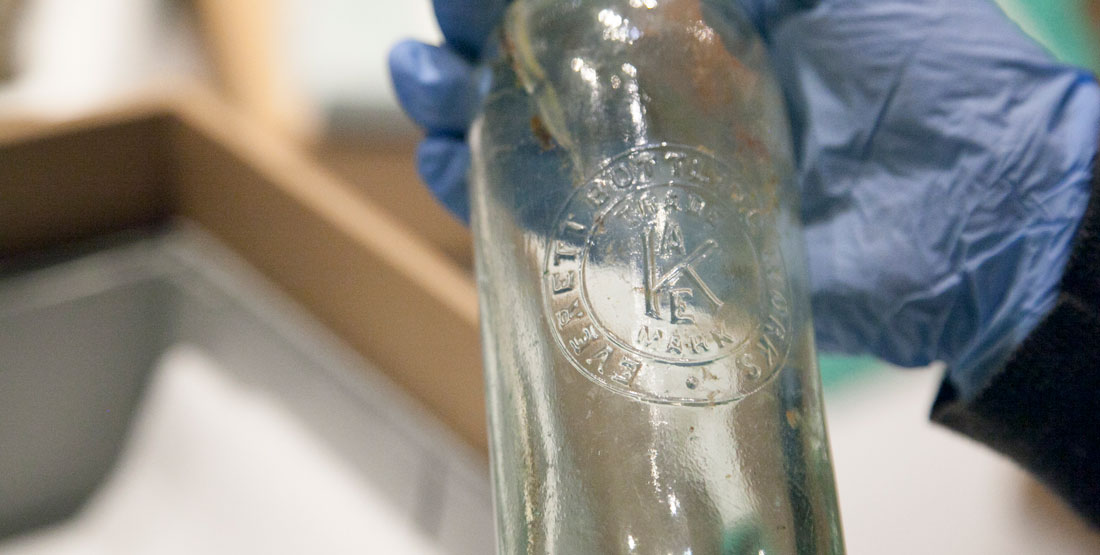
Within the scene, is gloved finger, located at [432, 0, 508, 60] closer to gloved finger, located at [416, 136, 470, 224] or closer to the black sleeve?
gloved finger, located at [416, 136, 470, 224]

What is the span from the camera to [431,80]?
0.53 metres

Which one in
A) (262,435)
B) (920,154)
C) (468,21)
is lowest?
(262,435)

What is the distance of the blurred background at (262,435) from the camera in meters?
0.63

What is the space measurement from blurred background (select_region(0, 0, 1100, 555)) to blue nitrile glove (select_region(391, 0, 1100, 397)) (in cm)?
21

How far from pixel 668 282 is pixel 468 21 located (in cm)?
27

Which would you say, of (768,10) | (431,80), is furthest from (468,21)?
(768,10)

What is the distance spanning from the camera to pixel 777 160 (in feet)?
1.29

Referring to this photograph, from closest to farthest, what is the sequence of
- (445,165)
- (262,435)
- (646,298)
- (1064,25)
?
(646,298)
(445,165)
(262,435)
(1064,25)

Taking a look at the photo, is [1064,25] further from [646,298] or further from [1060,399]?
[646,298]

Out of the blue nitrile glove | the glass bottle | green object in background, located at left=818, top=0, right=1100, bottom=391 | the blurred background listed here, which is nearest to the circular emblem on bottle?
the glass bottle

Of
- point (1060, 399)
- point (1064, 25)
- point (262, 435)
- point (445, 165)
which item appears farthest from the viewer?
point (1064, 25)

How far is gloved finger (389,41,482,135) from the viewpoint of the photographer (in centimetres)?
53

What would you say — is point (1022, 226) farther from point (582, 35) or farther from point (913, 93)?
point (582, 35)

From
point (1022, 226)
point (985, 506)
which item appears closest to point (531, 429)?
point (1022, 226)
